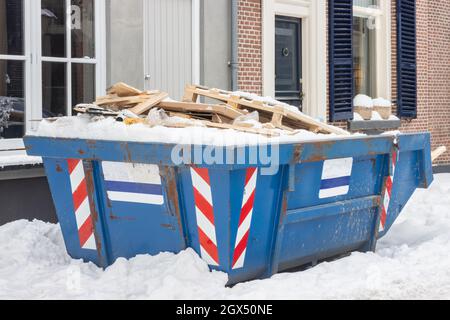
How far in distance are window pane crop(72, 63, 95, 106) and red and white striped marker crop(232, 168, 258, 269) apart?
12.3 feet

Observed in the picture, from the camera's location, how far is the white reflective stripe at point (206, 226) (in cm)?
557

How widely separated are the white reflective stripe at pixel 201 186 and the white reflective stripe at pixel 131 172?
0.28 m

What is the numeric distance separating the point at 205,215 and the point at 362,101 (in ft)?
28.2

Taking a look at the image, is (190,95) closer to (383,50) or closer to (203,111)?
(203,111)

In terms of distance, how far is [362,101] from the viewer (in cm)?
1370

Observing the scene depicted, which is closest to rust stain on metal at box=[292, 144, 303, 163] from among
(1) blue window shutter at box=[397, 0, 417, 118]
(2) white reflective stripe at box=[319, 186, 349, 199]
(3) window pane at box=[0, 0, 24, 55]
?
(2) white reflective stripe at box=[319, 186, 349, 199]

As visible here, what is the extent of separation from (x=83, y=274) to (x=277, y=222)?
1.50 metres

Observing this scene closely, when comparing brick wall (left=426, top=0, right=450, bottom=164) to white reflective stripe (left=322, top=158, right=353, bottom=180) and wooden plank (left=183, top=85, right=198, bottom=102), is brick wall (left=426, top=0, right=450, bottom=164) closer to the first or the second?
wooden plank (left=183, top=85, right=198, bottom=102)

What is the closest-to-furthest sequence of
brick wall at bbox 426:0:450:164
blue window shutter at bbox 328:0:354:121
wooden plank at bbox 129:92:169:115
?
wooden plank at bbox 129:92:169:115 → blue window shutter at bbox 328:0:354:121 → brick wall at bbox 426:0:450:164

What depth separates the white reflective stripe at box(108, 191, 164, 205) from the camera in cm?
576

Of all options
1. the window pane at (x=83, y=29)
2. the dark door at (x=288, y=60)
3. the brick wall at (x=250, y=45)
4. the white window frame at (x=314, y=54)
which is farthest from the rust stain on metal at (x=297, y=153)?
the white window frame at (x=314, y=54)

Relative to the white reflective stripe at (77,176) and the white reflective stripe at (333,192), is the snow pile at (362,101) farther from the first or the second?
the white reflective stripe at (77,176)
